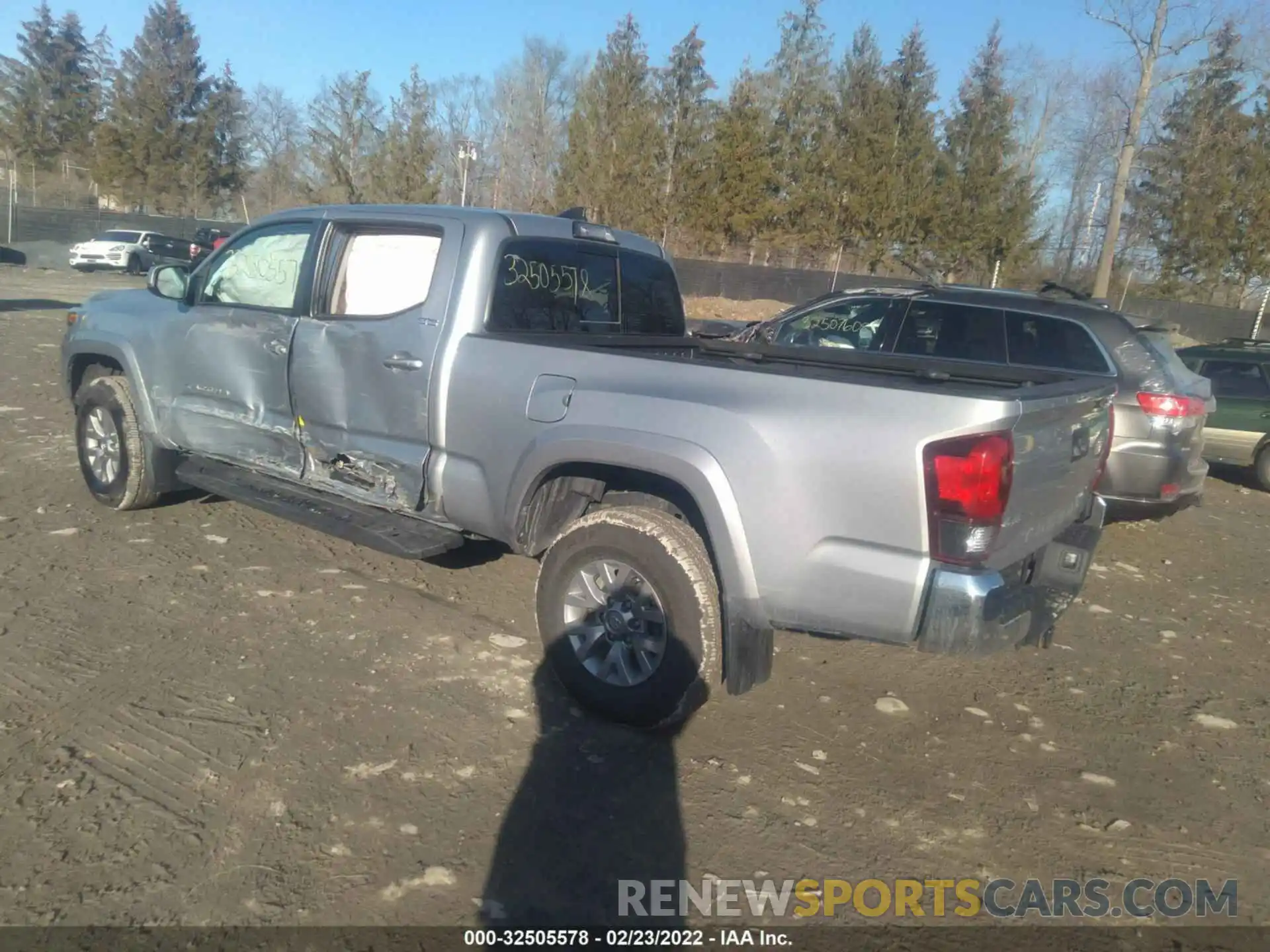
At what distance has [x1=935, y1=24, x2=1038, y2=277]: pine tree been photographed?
32.1 metres

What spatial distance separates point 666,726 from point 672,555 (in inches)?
28.8

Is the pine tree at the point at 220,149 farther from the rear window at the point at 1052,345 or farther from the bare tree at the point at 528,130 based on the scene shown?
the rear window at the point at 1052,345

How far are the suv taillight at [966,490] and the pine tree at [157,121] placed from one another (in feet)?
176

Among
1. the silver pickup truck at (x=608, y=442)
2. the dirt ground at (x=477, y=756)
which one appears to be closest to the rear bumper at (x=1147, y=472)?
the dirt ground at (x=477, y=756)

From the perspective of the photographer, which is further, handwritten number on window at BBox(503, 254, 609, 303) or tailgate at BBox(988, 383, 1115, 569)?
handwritten number on window at BBox(503, 254, 609, 303)

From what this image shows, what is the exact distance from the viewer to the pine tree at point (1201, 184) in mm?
33875

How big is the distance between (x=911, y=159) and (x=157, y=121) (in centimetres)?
3804

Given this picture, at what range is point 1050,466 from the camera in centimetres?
338

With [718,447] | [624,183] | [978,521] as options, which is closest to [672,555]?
[718,447]

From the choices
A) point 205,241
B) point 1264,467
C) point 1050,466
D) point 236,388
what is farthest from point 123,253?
point 1050,466

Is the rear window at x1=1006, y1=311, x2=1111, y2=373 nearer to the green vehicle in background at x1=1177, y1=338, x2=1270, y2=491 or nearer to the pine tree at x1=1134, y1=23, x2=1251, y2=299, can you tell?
the green vehicle in background at x1=1177, y1=338, x2=1270, y2=491

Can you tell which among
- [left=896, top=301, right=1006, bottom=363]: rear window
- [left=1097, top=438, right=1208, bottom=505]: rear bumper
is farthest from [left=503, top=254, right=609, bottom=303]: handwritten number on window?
[left=1097, top=438, right=1208, bottom=505]: rear bumper

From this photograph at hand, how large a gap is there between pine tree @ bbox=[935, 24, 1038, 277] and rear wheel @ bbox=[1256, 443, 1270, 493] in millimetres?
24092

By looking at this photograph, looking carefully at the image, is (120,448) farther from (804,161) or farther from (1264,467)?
(804,161)
